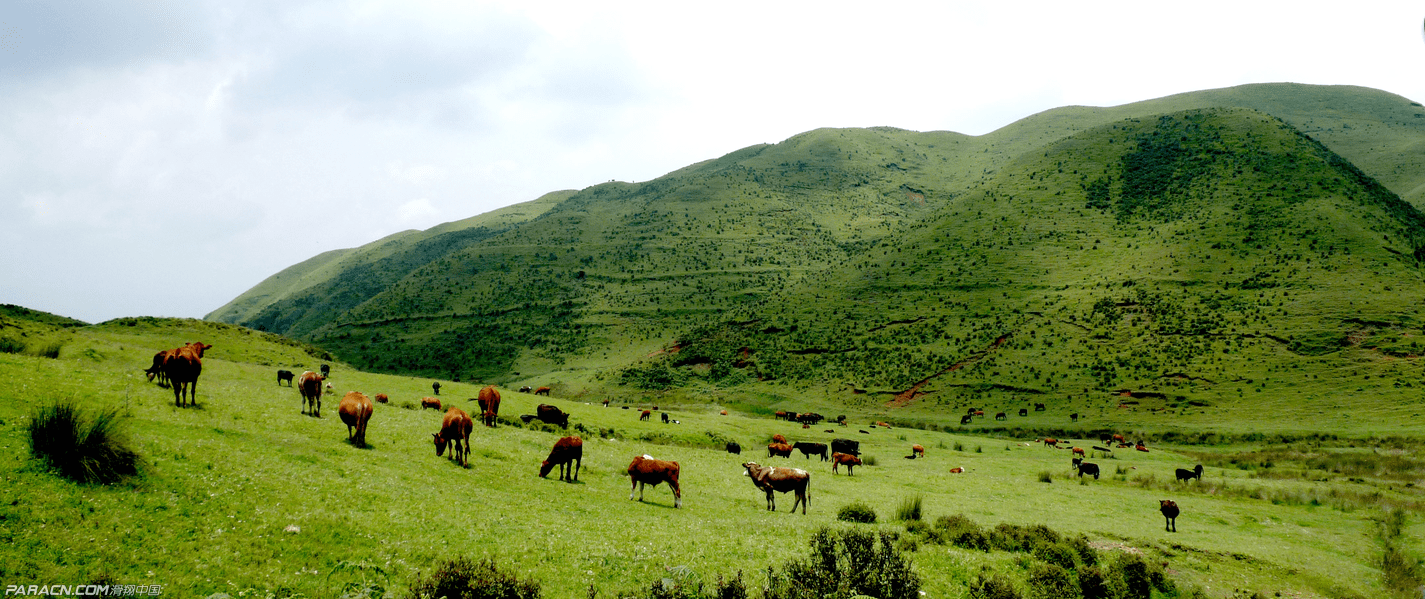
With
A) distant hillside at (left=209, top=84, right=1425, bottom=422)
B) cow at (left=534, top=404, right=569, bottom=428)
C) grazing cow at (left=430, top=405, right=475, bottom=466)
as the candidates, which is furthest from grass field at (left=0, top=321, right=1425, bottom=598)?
distant hillside at (left=209, top=84, right=1425, bottom=422)

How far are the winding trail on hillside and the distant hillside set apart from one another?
0.37 m

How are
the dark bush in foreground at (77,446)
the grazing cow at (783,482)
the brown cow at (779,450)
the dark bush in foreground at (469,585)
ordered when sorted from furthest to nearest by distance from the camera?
the brown cow at (779,450)
the grazing cow at (783,482)
the dark bush in foreground at (77,446)
the dark bush in foreground at (469,585)

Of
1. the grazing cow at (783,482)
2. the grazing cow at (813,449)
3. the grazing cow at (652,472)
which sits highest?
the grazing cow at (652,472)

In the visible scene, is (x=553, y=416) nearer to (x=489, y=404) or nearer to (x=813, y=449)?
(x=489, y=404)

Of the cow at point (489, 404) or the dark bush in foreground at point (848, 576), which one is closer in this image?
the dark bush in foreground at point (848, 576)

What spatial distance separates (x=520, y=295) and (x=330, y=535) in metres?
146

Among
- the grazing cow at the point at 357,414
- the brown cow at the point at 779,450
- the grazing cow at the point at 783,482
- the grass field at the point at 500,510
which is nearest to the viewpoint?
the grass field at the point at 500,510

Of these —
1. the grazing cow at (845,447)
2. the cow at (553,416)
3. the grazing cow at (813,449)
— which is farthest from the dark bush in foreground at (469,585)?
the grazing cow at (845,447)

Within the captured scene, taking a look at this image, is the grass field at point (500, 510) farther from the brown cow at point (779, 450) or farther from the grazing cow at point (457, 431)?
the brown cow at point (779, 450)

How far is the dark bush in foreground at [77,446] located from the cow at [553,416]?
26.0 meters

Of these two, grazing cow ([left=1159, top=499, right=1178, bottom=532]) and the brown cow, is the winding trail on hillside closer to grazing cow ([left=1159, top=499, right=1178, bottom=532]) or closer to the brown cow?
the brown cow

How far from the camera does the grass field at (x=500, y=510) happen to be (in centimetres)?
953

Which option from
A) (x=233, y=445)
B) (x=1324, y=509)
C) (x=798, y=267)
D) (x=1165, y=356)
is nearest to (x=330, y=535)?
(x=233, y=445)

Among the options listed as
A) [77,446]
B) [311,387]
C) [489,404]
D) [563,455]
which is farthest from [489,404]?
[77,446]
